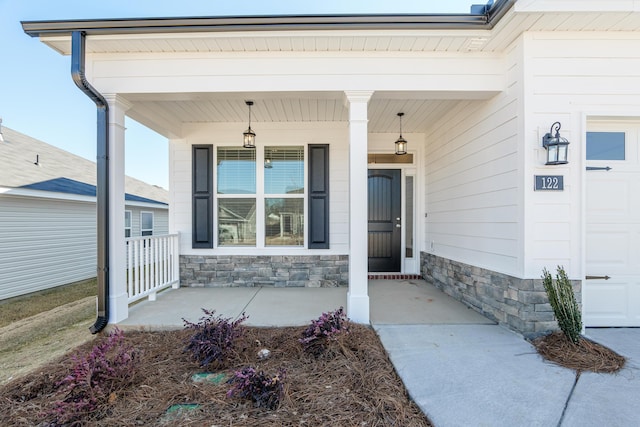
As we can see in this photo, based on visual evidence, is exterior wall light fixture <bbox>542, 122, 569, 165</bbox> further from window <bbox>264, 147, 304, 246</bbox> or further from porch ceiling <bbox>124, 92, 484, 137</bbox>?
window <bbox>264, 147, 304, 246</bbox>

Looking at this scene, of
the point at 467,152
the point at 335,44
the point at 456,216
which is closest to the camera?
the point at 335,44

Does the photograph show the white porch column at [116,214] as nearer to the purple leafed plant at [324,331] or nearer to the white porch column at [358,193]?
the purple leafed plant at [324,331]

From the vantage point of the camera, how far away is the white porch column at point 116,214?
3.13m

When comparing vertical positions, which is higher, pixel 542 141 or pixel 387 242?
pixel 542 141

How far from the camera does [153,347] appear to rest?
2668 millimetres

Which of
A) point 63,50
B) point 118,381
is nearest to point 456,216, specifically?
point 118,381

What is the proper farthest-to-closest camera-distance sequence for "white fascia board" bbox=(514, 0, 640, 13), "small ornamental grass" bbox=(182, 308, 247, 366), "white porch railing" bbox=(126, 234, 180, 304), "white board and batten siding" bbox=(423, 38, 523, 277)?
1. "white porch railing" bbox=(126, 234, 180, 304)
2. "white board and batten siding" bbox=(423, 38, 523, 277)
3. "white fascia board" bbox=(514, 0, 640, 13)
4. "small ornamental grass" bbox=(182, 308, 247, 366)

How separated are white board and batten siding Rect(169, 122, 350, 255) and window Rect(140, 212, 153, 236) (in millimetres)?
6862

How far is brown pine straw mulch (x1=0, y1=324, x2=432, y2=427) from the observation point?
1.73 meters

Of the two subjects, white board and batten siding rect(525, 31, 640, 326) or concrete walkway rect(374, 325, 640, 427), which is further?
white board and batten siding rect(525, 31, 640, 326)

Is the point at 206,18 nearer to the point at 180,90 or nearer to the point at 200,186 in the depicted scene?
the point at 180,90

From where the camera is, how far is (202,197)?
15.3 ft

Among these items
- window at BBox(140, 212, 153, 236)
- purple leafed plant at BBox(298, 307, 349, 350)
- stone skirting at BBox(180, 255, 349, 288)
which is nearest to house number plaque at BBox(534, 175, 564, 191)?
purple leafed plant at BBox(298, 307, 349, 350)

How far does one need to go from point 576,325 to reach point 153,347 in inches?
146
